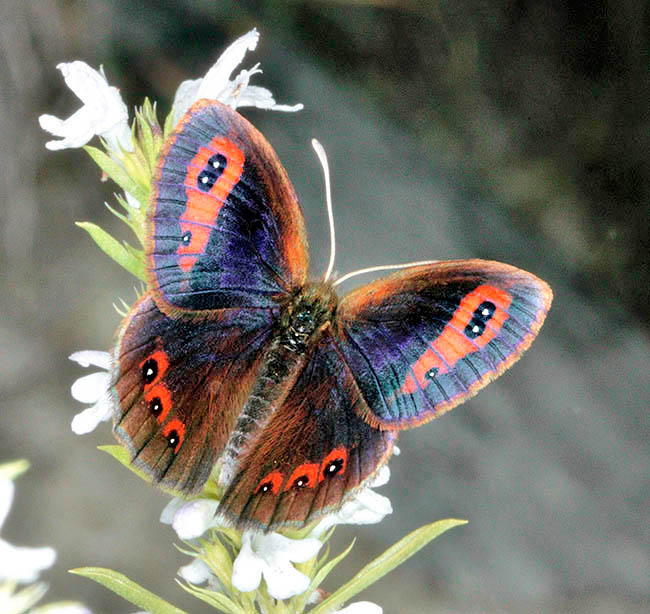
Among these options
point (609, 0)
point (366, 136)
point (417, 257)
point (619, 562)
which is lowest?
point (619, 562)

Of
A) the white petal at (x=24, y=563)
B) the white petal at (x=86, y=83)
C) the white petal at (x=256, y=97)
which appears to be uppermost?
the white petal at (x=256, y=97)

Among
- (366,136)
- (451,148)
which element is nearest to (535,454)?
(451,148)

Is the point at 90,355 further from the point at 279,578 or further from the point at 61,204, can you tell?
the point at 61,204

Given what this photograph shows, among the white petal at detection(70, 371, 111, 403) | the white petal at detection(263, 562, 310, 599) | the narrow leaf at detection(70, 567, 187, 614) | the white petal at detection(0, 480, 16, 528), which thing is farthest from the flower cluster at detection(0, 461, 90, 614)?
the white petal at detection(70, 371, 111, 403)

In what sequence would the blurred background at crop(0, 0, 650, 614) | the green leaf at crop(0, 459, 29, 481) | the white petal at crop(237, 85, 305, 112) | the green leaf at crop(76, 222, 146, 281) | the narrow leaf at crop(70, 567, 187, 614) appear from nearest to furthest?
the green leaf at crop(0, 459, 29, 481), the narrow leaf at crop(70, 567, 187, 614), the green leaf at crop(76, 222, 146, 281), the white petal at crop(237, 85, 305, 112), the blurred background at crop(0, 0, 650, 614)

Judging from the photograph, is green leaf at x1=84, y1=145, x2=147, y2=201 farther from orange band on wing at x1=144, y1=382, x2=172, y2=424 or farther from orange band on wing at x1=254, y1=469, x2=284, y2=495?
orange band on wing at x1=254, y1=469, x2=284, y2=495

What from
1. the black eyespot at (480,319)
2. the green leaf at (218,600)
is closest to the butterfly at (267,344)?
the black eyespot at (480,319)

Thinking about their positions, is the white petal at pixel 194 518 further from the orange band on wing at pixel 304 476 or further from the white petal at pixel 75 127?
the white petal at pixel 75 127
